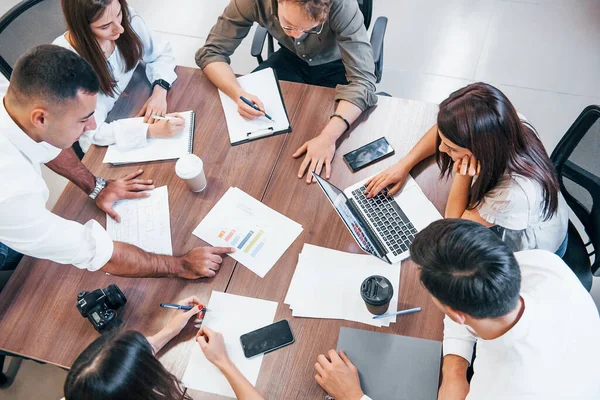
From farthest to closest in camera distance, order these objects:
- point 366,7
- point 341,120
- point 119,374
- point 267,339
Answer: point 366,7, point 341,120, point 267,339, point 119,374

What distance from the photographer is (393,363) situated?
1.35m

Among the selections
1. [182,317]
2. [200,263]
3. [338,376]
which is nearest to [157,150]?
[200,263]

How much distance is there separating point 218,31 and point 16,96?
33.6 inches

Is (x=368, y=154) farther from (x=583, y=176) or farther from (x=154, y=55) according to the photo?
(x=154, y=55)

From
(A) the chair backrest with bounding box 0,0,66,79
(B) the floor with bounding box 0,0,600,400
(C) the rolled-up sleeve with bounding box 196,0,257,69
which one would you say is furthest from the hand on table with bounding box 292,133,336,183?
(B) the floor with bounding box 0,0,600,400

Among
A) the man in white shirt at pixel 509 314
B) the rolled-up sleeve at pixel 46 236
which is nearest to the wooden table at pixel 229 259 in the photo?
the rolled-up sleeve at pixel 46 236

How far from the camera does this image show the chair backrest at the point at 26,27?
5.82 feet

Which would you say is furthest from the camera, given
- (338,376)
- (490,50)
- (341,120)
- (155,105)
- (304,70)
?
(490,50)

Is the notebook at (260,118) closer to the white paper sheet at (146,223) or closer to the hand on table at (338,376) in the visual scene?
the white paper sheet at (146,223)

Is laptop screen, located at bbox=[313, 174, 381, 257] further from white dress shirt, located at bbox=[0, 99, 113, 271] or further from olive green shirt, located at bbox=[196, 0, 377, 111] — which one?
white dress shirt, located at bbox=[0, 99, 113, 271]

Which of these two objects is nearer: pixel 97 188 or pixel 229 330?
pixel 229 330

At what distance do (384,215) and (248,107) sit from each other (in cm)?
62

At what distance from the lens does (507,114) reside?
53.4 inches

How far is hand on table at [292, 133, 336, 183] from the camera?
167 centimetres
